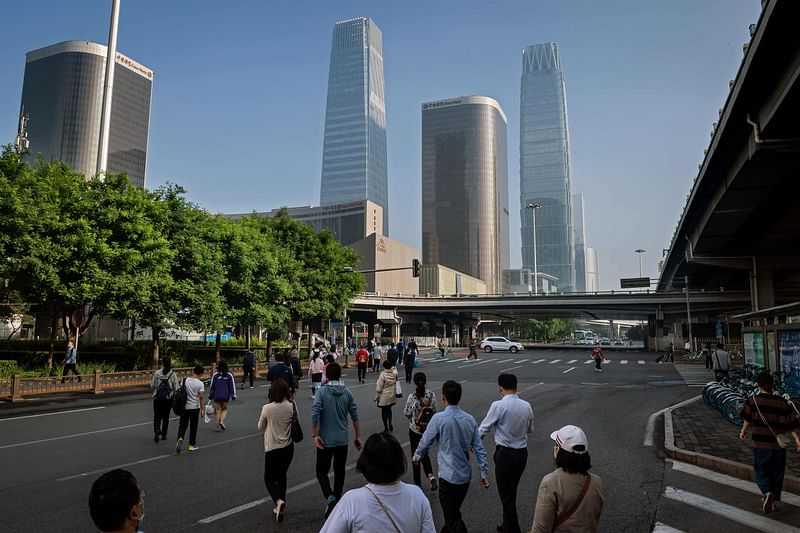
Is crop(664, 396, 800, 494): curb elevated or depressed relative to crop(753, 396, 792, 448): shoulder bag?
depressed

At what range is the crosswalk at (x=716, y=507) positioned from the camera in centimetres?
635

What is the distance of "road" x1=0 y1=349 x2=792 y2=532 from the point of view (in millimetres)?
6469

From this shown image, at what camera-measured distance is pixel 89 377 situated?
67.7ft

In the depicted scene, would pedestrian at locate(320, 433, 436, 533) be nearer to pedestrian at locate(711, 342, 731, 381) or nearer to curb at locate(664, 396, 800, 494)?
curb at locate(664, 396, 800, 494)

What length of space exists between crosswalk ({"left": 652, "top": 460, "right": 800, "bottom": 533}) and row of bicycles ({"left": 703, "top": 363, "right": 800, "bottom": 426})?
3954 mm

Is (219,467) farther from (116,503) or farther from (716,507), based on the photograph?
(716,507)

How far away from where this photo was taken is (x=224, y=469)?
8820 millimetres

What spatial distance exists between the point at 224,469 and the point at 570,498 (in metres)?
6.97

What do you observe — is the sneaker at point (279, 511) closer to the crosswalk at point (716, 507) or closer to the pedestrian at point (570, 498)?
the pedestrian at point (570, 498)

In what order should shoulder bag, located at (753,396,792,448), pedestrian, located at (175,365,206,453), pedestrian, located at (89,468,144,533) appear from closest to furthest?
pedestrian, located at (89,468,144,533), shoulder bag, located at (753,396,792,448), pedestrian, located at (175,365,206,453)

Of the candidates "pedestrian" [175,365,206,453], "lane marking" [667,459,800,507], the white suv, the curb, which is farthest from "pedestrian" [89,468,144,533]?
the white suv

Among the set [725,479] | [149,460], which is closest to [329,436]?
[149,460]

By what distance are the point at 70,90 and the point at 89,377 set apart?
16749 centimetres

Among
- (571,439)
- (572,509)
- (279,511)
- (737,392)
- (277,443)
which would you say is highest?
(571,439)
